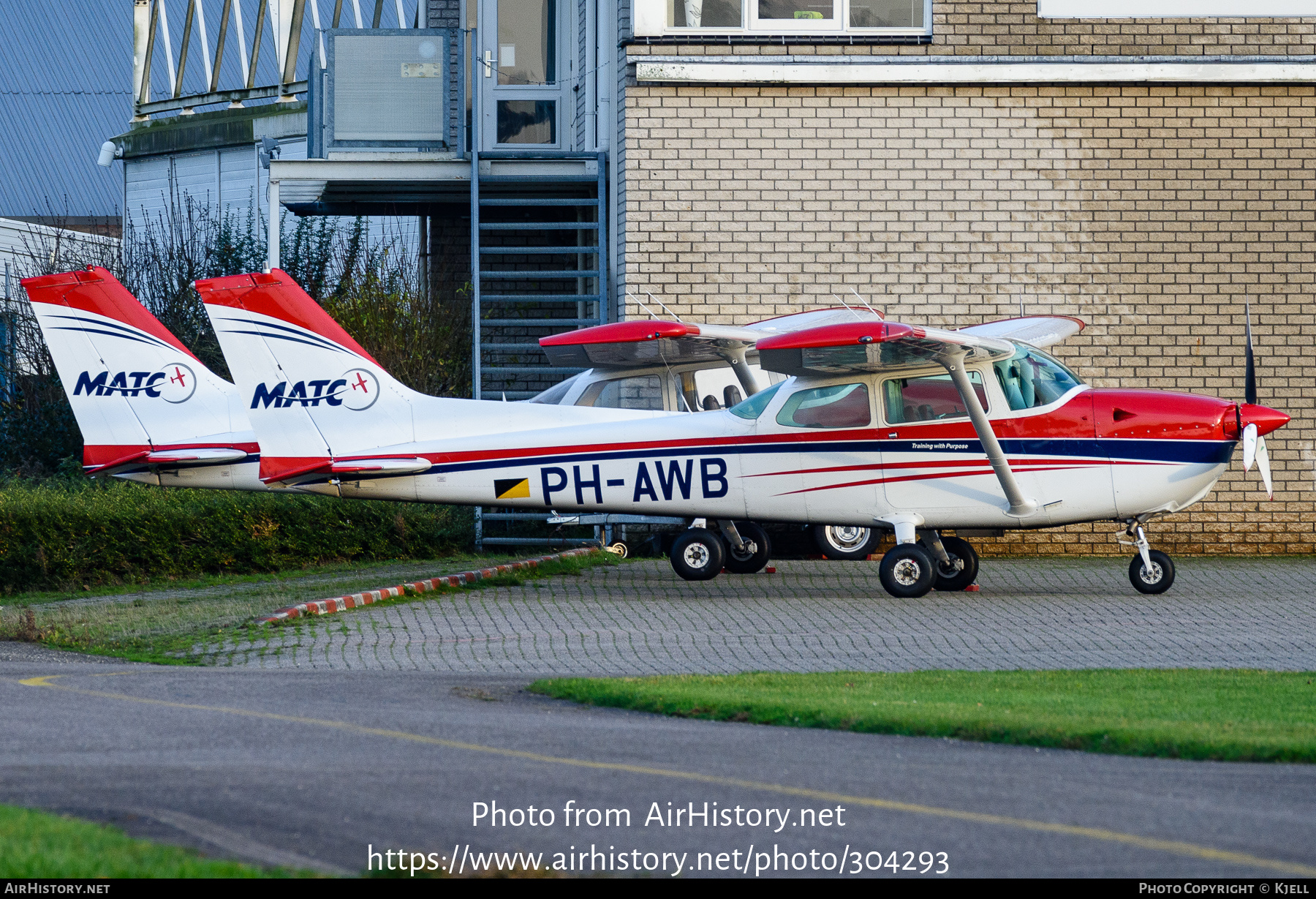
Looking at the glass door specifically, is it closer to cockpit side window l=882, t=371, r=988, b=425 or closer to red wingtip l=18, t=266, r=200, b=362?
red wingtip l=18, t=266, r=200, b=362

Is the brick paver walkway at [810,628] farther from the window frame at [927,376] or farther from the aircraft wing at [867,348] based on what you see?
the aircraft wing at [867,348]

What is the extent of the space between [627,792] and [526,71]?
16.4 m

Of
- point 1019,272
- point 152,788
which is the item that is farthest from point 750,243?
point 152,788

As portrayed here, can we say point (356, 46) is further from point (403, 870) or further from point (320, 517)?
point (403, 870)

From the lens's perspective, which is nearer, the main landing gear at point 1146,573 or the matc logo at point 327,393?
the main landing gear at point 1146,573

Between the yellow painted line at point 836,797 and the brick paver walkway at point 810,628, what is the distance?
2.41 meters

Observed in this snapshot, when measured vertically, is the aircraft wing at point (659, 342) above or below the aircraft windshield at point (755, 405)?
above

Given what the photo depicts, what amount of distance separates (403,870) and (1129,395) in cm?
989

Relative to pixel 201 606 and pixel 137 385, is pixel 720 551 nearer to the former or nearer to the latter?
pixel 201 606

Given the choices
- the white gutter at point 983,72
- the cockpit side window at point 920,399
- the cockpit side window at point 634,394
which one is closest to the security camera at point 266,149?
the white gutter at point 983,72

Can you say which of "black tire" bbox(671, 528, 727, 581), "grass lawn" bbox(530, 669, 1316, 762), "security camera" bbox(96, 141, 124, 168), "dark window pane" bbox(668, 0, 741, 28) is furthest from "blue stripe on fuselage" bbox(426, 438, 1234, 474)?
Answer: "security camera" bbox(96, 141, 124, 168)

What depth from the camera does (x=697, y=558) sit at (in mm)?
14680

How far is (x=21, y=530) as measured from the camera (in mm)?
16344

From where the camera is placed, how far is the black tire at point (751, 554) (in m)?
15.4
